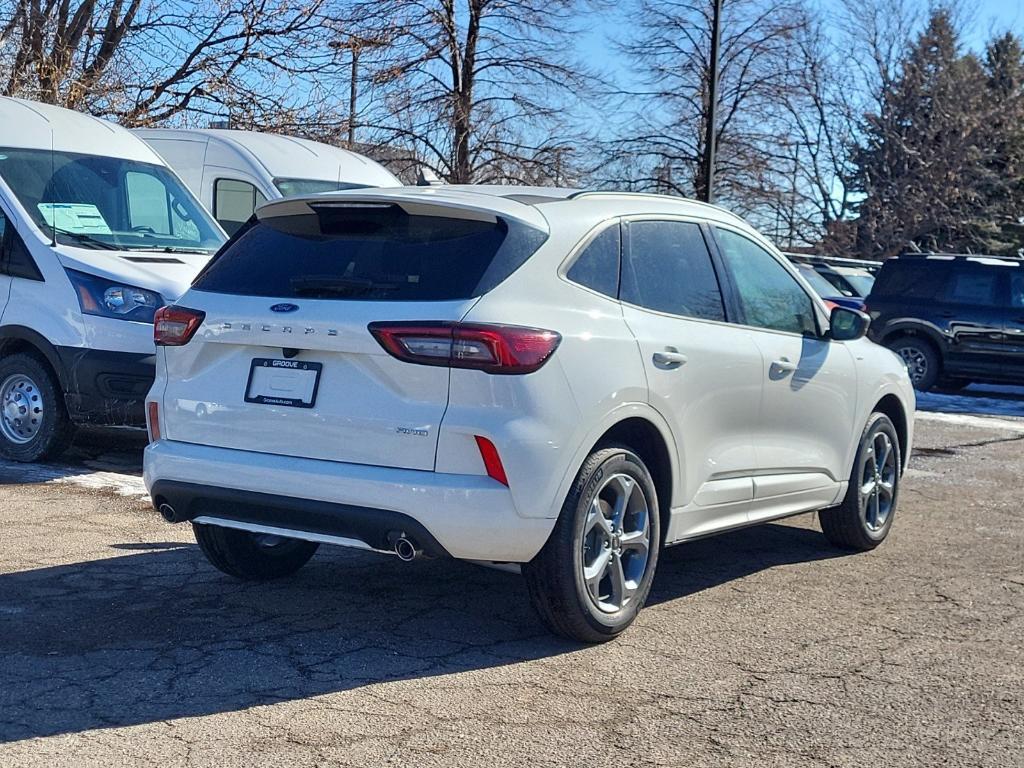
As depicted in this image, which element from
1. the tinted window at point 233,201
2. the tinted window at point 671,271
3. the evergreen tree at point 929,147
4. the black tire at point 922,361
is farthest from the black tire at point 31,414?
the evergreen tree at point 929,147

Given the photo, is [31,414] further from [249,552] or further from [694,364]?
[694,364]

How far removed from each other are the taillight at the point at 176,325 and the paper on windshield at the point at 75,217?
413 centimetres

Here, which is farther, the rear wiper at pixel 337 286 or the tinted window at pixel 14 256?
the tinted window at pixel 14 256

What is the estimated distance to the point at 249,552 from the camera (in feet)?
19.2

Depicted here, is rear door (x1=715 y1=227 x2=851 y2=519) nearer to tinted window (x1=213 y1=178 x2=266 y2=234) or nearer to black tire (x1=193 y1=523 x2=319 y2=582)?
black tire (x1=193 y1=523 x2=319 y2=582)

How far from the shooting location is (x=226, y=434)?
16.3ft

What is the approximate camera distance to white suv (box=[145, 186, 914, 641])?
4566 millimetres

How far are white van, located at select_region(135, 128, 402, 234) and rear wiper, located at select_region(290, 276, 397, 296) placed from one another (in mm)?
8072

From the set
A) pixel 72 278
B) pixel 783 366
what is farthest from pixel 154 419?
pixel 72 278

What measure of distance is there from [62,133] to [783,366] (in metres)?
5.91

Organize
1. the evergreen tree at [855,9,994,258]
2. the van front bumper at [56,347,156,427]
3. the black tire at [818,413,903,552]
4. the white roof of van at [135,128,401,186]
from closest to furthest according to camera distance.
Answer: the black tire at [818,413,903,552], the van front bumper at [56,347,156,427], the white roof of van at [135,128,401,186], the evergreen tree at [855,9,994,258]

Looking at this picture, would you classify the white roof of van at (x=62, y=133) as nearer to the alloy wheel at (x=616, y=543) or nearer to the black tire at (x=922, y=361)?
the alloy wheel at (x=616, y=543)

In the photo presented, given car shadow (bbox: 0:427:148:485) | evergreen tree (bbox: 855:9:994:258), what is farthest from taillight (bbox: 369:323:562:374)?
evergreen tree (bbox: 855:9:994:258)

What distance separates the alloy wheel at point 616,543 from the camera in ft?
16.2
